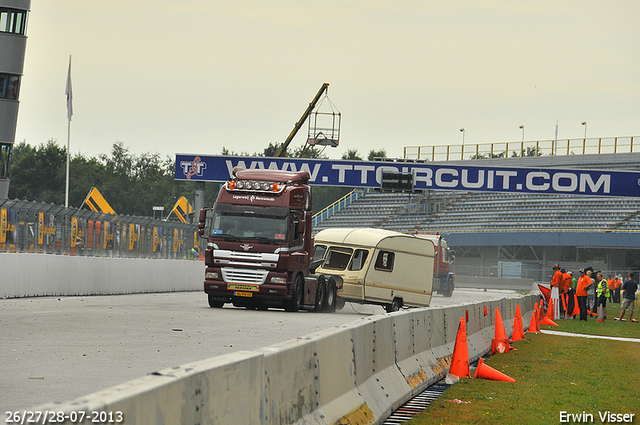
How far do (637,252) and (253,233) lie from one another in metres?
47.5

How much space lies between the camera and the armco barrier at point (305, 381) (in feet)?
12.0

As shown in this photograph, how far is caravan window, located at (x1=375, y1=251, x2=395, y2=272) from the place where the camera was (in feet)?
80.0

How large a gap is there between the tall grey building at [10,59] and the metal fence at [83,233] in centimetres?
1280

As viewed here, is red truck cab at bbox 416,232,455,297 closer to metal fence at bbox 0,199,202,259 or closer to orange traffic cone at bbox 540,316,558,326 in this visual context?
metal fence at bbox 0,199,202,259

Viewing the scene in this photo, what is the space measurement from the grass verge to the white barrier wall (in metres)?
12.2

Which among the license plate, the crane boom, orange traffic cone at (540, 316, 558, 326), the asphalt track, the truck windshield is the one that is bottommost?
the asphalt track

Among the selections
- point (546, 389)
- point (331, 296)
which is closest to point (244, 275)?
point (331, 296)

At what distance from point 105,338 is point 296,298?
8791 mm

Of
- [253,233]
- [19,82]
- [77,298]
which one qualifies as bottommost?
[77,298]

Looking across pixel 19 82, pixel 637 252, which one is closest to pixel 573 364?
pixel 19 82

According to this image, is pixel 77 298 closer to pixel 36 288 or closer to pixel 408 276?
pixel 36 288

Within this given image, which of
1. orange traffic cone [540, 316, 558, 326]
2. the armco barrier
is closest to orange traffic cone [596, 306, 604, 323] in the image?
orange traffic cone [540, 316, 558, 326]

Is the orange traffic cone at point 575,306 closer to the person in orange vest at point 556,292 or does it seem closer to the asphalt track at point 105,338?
the person in orange vest at point 556,292

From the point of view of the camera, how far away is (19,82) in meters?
41.6
